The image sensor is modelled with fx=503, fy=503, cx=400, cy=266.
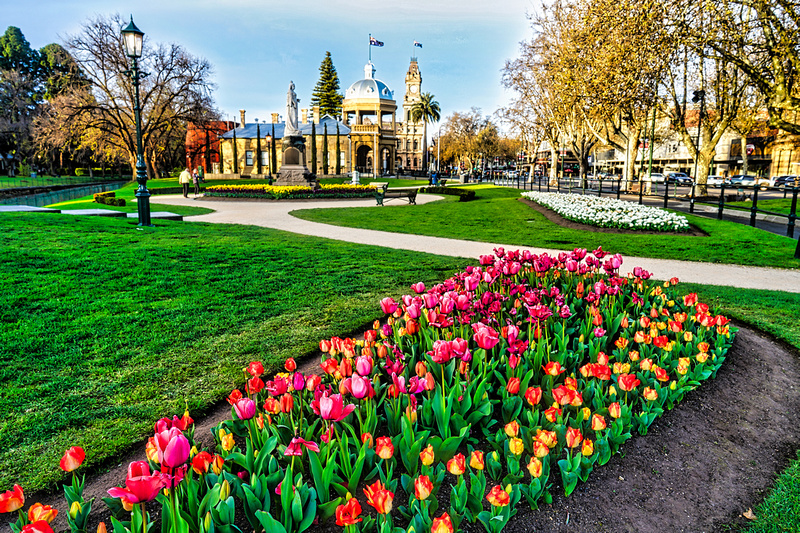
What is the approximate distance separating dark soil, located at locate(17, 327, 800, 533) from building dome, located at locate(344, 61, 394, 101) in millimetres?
82896

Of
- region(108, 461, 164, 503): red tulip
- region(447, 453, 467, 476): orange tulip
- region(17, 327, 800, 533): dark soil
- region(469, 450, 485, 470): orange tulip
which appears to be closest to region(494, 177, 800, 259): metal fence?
region(17, 327, 800, 533): dark soil

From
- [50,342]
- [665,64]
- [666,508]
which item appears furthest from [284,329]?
[665,64]

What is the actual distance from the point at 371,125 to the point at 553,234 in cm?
6447

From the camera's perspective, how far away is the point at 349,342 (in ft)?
10.2

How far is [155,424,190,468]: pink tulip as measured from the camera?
180 cm

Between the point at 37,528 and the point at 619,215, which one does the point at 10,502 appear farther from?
the point at 619,215

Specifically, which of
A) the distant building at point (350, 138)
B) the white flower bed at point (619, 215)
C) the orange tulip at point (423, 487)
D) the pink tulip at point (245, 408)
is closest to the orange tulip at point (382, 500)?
the orange tulip at point (423, 487)

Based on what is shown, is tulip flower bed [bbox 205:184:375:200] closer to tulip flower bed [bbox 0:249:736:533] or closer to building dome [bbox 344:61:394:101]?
tulip flower bed [bbox 0:249:736:533]

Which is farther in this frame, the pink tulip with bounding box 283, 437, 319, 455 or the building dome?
the building dome

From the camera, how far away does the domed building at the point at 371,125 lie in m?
74.2

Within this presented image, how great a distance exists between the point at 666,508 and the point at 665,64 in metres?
19.4

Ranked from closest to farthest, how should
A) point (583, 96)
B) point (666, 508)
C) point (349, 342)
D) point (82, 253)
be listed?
point (666, 508) → point (349, 342) → point (82, 253) → point (583, 96)

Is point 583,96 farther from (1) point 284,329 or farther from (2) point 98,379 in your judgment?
(2) point 98,379

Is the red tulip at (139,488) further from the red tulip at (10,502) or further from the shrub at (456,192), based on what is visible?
the shrub at (456,192)
